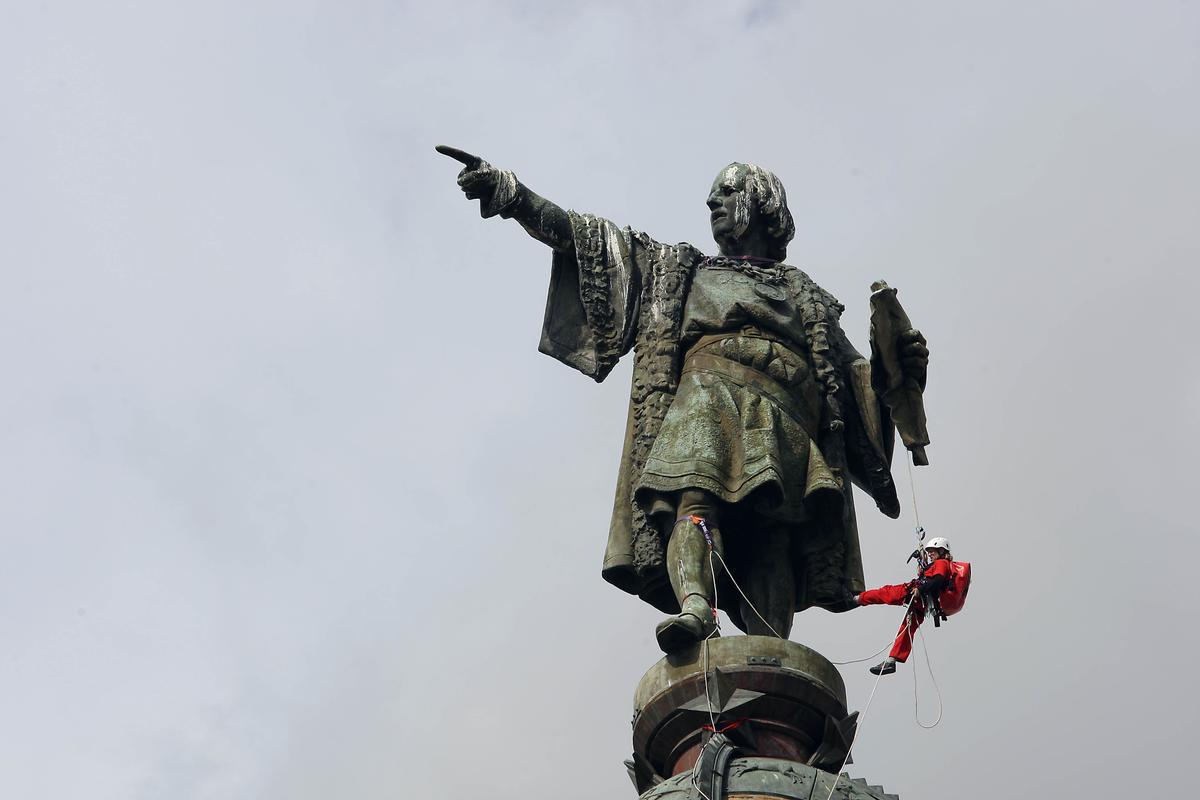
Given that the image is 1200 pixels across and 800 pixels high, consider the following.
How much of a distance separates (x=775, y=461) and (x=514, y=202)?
8.72 ft

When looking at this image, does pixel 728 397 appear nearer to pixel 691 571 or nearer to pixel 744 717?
pixel 691 571

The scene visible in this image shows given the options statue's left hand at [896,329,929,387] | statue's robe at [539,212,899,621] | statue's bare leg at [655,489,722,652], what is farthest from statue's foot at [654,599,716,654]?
statue's left hand at [896,329,929,387]

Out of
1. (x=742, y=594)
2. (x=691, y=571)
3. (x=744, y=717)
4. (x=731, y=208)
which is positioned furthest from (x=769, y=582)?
(x=731, y=208)

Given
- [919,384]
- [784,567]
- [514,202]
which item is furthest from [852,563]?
[514,202]

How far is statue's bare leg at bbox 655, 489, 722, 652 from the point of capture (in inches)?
523

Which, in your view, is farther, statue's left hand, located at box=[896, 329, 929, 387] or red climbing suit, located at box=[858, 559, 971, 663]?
statue's left hand, located at box=[896, 329, 929, 387]

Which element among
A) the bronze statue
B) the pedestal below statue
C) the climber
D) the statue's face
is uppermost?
the statue's face

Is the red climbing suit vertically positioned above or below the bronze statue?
below

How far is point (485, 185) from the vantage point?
1498cm

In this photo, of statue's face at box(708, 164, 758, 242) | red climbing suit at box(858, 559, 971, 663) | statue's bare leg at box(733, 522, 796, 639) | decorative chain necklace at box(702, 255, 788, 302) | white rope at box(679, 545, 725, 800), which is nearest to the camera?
white rope at box(679, 545, 725, 800)

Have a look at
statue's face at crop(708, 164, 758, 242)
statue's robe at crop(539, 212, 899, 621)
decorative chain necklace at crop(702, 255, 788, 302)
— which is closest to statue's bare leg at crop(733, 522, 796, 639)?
statue's robe at crop(539, 212, 899, 621)

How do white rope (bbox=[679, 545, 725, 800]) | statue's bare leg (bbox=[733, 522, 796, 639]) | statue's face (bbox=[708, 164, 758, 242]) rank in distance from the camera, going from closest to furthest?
1. white rope (bbox=[679, 545, 725, 800])
2. statue's bare leg (bbox=[733, 522, 796, 639])
3. statue's face (bbox=[708, 164, 758, 242])

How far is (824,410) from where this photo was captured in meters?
15.0

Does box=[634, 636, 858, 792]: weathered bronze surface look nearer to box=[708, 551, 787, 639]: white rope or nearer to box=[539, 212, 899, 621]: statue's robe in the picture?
box=[708, 551, 787, 639]: white rope
